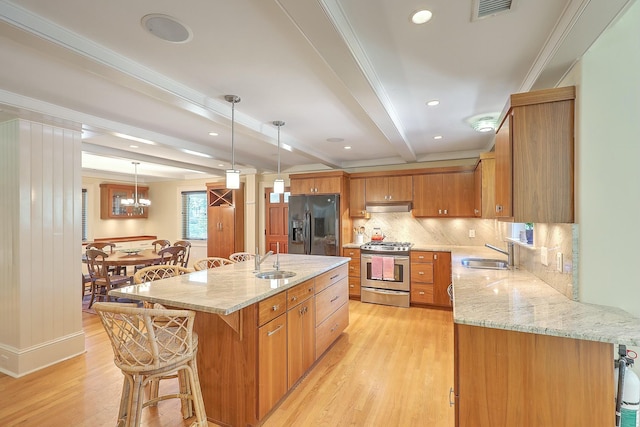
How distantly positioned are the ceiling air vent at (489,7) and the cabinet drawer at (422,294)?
383cm

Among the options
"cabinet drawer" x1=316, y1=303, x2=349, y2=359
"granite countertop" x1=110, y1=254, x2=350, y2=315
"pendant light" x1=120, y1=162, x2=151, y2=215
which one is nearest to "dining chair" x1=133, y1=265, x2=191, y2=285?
"granite countertop" x1=110, y1=254, x2=350, y2=315

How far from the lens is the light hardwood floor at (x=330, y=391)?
216cm

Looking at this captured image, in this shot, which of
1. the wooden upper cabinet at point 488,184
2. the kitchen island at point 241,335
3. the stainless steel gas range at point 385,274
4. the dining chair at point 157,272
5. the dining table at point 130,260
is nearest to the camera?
the kitchen island at point 241,335

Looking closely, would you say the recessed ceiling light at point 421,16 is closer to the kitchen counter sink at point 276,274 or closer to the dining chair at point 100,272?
the kitchen counter sink at point 276,274

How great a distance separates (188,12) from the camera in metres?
1.60

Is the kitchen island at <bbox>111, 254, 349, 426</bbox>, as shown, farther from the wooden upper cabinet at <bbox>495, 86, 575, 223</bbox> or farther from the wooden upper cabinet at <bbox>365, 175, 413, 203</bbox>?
the wooden upper cabinet at <bbox>365, 175, 413, 203</bbox>

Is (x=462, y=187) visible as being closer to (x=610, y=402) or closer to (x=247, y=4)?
(x=610, y=402)

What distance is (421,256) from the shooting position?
187 inches

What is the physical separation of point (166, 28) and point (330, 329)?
9.32ft

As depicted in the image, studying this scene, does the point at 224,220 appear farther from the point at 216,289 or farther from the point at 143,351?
the point at 143,351

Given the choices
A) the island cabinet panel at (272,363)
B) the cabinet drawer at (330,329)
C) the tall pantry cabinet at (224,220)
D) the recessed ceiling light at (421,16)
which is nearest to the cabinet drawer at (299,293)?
the island cabinet panel at (272,363)

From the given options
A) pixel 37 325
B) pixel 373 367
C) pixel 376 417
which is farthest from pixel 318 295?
pixel 37 325

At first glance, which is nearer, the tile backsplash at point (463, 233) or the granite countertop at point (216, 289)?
the granite countertop at point (216, 289)

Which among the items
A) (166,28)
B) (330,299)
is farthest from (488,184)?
(166,28)
